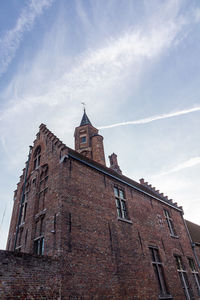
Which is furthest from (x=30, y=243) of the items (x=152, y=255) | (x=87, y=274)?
(x=152, y=255)

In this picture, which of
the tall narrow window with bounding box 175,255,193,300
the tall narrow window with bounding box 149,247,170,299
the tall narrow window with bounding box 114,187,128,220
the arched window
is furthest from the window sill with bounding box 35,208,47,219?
the tall narrow window with bounding box 175,255,193,300


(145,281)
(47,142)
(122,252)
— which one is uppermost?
(47,142)

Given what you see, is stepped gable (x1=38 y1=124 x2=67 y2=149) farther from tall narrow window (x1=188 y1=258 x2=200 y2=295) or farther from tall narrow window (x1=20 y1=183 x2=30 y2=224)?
tall narrow window (x1=188 y1=258 x2=200 y2=295)

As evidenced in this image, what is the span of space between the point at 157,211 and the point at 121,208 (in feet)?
13.8

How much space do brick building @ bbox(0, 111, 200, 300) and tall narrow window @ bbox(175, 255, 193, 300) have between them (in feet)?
0.20

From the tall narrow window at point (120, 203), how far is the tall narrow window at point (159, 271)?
2570 mm

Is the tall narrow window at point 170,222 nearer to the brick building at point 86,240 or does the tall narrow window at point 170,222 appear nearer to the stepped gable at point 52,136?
the brick building at point 86,240

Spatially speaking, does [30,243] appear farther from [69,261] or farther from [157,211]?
[157,211]

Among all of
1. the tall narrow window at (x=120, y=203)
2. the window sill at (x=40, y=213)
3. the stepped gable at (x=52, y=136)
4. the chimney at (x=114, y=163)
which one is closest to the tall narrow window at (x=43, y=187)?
the window sill at (x=40, y=213)

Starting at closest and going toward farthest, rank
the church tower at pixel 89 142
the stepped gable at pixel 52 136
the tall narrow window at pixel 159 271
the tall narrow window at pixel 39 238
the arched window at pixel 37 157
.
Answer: the tall narrow window at pixel 39 238, the tall narrow window at pixel 159 271, the stepped gable at pixel 52 136, the arched window at pixel 37 157, the church tower at pixel 89 142

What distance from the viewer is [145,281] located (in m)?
10.6

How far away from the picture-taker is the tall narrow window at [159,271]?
37.6 ft

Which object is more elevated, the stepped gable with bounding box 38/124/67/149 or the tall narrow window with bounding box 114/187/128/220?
the stepped gable with bounding box 38/124/67/149

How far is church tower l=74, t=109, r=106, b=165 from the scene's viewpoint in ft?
76.0
